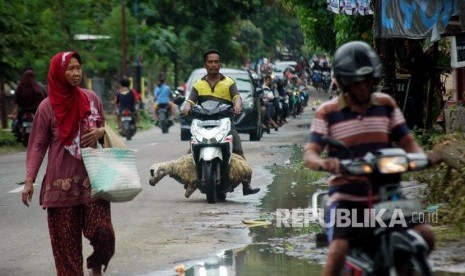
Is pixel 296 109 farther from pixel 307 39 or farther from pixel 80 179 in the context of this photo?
pixel 80 179

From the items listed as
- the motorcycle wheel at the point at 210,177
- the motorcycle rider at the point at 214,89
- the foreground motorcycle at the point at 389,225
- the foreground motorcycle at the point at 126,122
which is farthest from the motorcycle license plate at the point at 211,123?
the foreground motorcycle at the point at 126,122

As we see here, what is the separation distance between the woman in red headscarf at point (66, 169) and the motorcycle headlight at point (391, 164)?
2.85m

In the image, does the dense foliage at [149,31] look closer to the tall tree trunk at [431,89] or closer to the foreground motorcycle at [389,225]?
the tall tree trunk at [431,89]

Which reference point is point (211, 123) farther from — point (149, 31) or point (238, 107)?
point (149, 31)

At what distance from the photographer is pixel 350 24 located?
24.5 metres

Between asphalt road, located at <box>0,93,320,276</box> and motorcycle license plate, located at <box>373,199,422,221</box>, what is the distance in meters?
3.69

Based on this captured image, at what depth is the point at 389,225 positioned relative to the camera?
19.2 ft

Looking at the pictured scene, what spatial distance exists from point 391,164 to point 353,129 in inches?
18.8

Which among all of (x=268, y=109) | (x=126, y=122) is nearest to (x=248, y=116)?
(x=126, y=122)

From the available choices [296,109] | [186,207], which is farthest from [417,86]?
[296,109]

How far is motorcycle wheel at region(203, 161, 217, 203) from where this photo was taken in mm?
13719

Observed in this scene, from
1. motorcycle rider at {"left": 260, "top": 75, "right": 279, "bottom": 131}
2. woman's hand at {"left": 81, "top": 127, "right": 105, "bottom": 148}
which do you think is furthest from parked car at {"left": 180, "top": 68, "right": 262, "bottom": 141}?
woman's hand at {"left": 81, "top": 127, "right": 105, "bottom": 148}

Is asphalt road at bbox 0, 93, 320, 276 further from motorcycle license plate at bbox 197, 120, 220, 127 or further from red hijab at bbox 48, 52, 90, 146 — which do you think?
red hijab at bbox 48, 52, 90, 146

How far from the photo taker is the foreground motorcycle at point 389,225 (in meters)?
5.66
